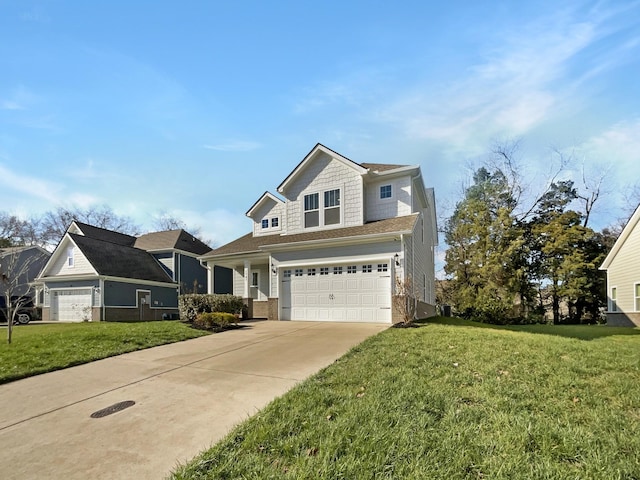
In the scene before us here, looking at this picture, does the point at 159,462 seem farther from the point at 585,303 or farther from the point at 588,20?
the point at 585,303

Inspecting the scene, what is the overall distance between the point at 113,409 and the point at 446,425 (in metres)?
4.00

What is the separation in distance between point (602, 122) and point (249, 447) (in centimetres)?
1853

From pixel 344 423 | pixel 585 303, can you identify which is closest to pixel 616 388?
pixel 344 423

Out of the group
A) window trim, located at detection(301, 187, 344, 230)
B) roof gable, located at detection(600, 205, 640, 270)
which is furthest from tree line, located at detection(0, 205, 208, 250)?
roof gable, located at detection(600, 205, 640, 270)

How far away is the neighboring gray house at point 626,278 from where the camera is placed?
60.9ft

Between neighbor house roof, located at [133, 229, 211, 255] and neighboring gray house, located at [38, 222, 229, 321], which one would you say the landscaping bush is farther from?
neighbor house roof, located at [133, 229, 211, 255]

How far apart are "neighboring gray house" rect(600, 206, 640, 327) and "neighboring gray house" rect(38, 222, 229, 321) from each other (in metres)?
24.6

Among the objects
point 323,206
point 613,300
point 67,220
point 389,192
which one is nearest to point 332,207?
point 323,206

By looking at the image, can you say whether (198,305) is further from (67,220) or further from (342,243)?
(67,220)

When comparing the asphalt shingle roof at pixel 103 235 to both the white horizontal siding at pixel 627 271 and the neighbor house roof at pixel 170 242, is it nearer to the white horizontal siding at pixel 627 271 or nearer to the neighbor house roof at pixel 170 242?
the neighbor house roof at pixel 170 242

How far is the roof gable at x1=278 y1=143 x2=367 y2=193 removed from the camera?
1497 cm

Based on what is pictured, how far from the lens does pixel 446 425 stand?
3406 millimetres

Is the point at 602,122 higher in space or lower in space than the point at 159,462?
higher

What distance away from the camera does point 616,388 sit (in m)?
4.46
